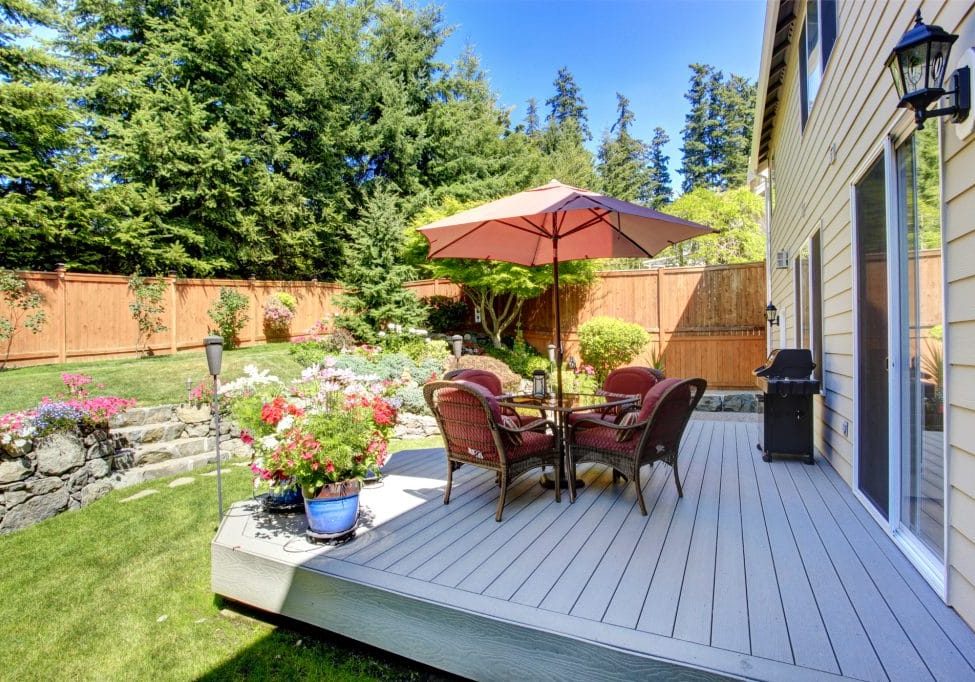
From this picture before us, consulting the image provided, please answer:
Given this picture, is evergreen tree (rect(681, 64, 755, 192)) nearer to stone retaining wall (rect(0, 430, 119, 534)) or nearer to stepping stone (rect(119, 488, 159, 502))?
stepping stone (rect(119, 488, 159, 502))

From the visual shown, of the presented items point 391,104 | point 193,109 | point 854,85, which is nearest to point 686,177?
point 391,104

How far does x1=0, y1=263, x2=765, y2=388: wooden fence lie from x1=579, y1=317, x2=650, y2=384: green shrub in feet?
1.53

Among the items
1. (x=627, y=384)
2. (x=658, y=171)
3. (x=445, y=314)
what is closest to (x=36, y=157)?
(x=445, y=314)

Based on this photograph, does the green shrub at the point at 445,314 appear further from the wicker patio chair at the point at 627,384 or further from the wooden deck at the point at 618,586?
the wooden deck at the point at 618,586

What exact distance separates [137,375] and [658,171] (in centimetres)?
2968

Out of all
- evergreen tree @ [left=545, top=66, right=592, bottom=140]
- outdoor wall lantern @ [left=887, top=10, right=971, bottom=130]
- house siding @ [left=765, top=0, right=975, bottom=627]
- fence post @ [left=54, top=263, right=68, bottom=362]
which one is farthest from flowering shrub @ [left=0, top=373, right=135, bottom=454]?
evergreen tree @ [left=545, top=66, right=592, bottom=140]

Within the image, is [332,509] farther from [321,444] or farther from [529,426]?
[529,426]

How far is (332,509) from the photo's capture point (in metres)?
2.78

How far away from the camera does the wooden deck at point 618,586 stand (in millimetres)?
1781

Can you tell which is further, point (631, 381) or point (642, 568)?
point (631, 381)

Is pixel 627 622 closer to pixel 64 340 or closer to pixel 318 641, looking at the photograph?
pixel 318 641

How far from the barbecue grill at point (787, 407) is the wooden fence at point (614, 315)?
4846 mm

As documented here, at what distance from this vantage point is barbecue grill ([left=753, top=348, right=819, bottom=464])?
14.1 ft

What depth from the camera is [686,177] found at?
94.3 feet
